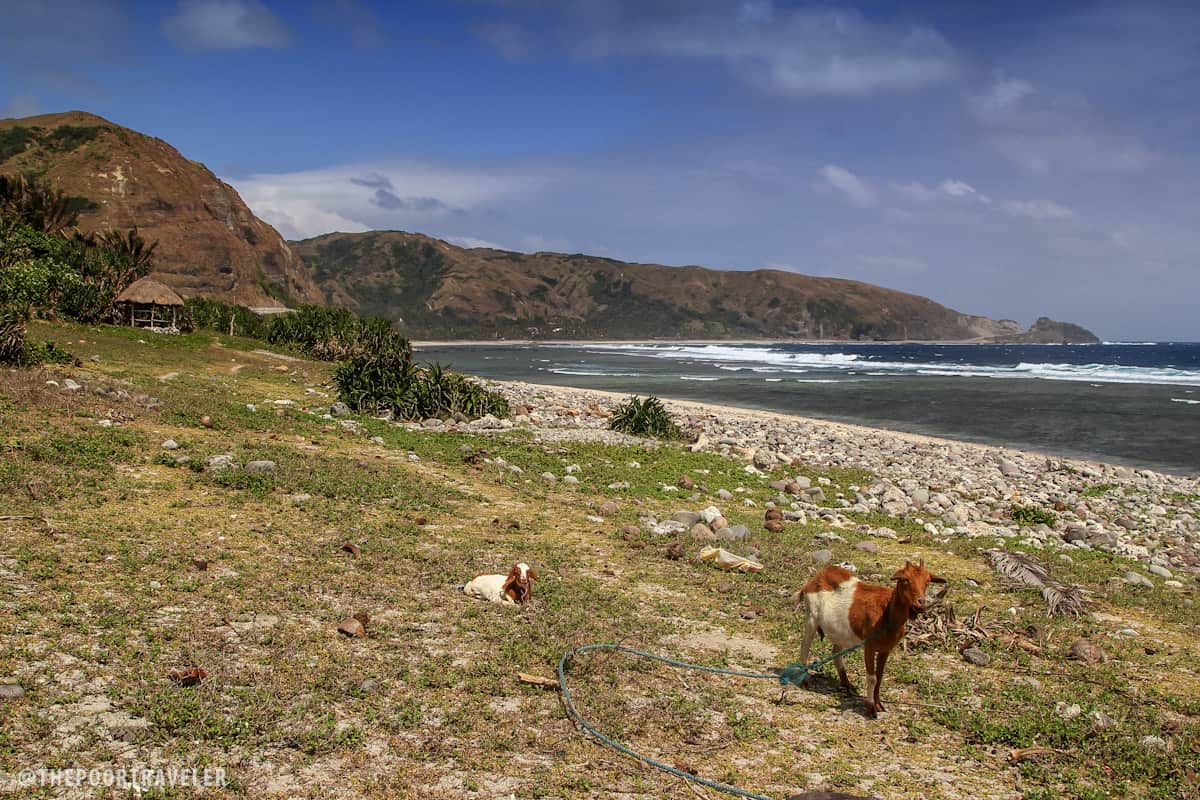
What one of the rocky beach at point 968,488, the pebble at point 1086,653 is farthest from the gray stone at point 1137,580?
the pebble at point 1086,653

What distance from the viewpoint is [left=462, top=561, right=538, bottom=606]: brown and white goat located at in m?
6.49

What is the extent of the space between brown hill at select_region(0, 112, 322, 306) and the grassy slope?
82257 millimetres

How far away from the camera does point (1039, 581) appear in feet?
26.9

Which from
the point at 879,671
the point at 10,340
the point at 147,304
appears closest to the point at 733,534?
the point at 879,671

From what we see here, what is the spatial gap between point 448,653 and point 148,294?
105 feet

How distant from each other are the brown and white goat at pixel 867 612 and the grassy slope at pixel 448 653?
378 millimetres

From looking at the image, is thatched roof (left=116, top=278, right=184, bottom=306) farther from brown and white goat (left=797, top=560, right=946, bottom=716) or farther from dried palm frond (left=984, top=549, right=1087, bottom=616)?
brown and white goat (left=797, top=560, right=946, bottom=716)

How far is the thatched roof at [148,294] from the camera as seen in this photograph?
1207 inches

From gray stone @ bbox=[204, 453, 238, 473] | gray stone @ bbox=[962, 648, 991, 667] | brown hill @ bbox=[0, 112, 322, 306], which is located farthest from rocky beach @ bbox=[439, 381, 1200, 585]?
brown hill @ bbox=[0, 112, 322, 306]

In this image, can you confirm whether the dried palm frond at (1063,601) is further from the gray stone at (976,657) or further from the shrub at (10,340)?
the shrub at (10,340)

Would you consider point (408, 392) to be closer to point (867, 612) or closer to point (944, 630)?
point (944, 630)

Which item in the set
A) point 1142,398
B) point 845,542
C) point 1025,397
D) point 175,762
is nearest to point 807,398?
point 1025,397

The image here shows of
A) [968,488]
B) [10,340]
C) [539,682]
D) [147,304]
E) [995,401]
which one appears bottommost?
[968,488]

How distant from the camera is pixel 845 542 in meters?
9.98
